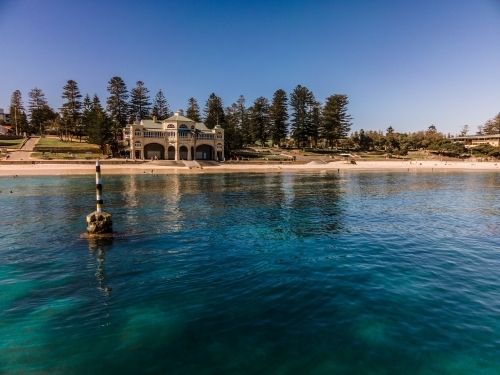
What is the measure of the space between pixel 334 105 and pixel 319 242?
90699mm

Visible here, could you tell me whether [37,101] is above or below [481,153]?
above

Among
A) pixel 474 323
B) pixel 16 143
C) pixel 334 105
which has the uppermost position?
pixel 334 105

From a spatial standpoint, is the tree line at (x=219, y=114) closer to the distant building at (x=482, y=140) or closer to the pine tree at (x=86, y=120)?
the pine tree at (x=86, y=120)

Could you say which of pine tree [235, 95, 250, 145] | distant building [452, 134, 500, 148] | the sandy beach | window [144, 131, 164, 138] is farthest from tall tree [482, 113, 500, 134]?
window [144, 131, 164, 138]

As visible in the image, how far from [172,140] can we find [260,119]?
34677mm

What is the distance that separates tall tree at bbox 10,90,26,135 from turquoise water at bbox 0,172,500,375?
9493cm

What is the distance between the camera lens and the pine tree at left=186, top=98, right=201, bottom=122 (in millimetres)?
92125

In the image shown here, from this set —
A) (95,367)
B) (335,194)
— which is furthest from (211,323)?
(335,194)

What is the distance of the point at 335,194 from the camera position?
98.9 ft

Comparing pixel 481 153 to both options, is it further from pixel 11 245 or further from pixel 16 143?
pixel 16 143

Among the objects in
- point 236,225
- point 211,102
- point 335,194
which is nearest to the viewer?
point 236,225

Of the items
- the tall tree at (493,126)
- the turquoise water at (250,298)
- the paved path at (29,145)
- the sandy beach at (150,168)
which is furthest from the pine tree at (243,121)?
the tall tree at (493,126)

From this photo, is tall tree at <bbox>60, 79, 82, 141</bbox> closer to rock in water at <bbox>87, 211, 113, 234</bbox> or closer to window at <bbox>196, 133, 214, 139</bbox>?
window at <bbox>196, 133, 214, 139</bbox>

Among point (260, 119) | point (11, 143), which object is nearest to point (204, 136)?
point (260, 119)
